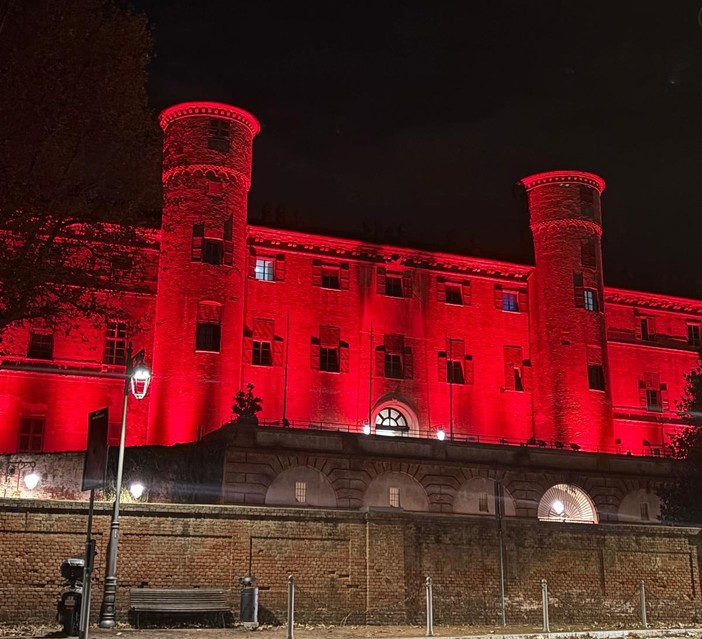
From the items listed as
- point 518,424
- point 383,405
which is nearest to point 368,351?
point 383,405

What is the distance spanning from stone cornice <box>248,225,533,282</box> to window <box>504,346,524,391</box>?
13.8 feet

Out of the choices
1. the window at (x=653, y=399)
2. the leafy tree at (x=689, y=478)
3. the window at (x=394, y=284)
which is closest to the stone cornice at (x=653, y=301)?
the window at (x=653, y=399)

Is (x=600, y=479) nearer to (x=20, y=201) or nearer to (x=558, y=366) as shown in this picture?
(x=558, y=366)

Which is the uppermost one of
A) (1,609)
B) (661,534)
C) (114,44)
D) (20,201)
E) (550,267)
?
(550,267)

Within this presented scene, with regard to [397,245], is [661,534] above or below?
below

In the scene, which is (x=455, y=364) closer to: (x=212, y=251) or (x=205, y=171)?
(x=212, y=251)

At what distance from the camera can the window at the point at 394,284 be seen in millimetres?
49500

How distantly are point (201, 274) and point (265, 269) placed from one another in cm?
466

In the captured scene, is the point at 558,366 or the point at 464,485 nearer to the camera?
the point at 464,485

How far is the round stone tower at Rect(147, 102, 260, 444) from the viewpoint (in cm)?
4206

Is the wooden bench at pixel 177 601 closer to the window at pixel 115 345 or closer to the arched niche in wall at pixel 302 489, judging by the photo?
the arched niche in wall at pixel 302 489

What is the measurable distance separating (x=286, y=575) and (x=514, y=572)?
6277 mm

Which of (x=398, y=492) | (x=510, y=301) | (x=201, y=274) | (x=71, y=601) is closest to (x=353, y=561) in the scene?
(x=71, y=601)

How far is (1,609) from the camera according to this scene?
19.3 meters
